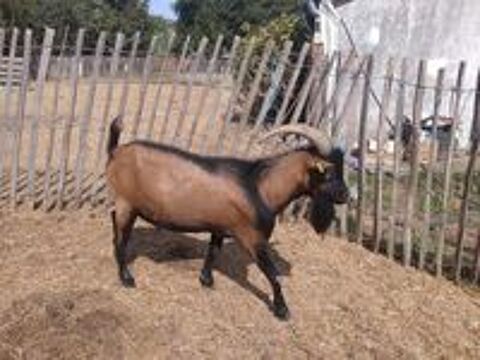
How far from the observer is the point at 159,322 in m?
6.50

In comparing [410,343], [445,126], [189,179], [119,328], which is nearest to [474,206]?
[445,126]

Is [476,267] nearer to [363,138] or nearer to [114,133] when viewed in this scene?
[363,138]

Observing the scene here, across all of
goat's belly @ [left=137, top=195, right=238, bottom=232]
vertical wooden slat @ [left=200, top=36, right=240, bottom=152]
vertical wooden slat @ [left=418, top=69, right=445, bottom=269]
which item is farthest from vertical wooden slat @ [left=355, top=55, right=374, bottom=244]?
goat's belly @ [left=137, top=195, right=238, bottom=232]

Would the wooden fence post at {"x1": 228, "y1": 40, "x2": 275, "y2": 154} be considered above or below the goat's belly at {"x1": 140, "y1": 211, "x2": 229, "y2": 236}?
above

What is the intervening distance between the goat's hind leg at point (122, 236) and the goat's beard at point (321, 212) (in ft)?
4.59

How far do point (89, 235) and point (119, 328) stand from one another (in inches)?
95.2

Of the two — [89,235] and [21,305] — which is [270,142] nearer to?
[89,235]

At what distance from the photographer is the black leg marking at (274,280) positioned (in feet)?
21.7

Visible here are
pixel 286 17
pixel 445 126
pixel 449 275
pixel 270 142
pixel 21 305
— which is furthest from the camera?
pixel 286 17

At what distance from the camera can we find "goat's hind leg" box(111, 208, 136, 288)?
7066 millimetres

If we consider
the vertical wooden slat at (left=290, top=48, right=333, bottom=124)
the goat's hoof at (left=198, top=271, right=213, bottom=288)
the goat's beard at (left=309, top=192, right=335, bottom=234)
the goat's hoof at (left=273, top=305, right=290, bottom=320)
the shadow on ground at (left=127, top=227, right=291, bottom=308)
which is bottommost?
the shadow on ground at (left=127, top=227, right=291, bottom=308)

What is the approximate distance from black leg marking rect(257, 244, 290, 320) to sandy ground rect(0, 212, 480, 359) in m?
0.11

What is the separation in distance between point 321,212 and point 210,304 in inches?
43.0

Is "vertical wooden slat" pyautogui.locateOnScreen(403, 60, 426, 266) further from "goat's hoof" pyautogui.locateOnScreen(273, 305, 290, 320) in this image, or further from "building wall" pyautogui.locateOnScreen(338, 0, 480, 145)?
"building wall" pyautogui.locateOnScreen(338, 0, 480, 145)
